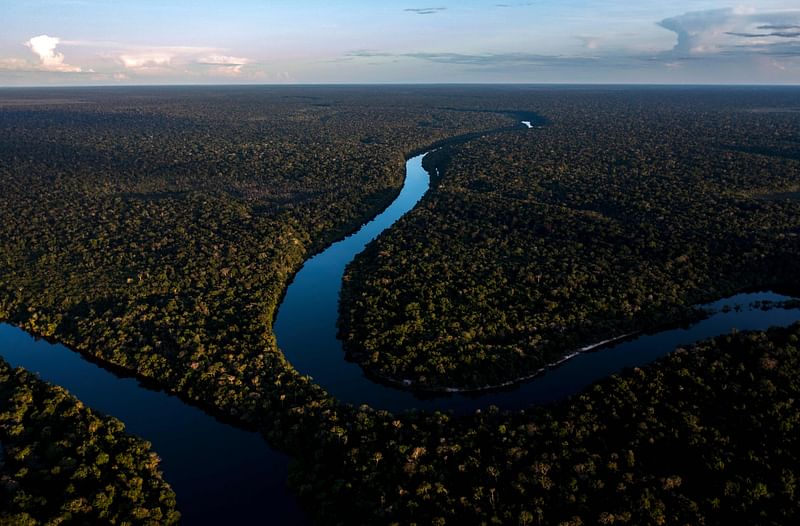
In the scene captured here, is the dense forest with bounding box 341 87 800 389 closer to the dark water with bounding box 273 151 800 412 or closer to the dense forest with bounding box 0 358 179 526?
the dark water with bounding box 273 151 800 412

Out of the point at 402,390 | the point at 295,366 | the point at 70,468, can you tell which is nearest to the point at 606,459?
the point at 402,390

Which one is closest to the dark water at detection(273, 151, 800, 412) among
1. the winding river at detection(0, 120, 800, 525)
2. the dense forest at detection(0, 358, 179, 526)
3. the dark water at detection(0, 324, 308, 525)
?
the winding river at detection(0, 120, 800, 525)

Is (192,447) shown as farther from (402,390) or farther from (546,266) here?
(546,266)

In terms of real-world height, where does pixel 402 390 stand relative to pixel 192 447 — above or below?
above

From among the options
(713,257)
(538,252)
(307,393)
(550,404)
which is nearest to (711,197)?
(713,257)

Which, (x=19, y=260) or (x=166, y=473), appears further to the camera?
(x=19, y=260)

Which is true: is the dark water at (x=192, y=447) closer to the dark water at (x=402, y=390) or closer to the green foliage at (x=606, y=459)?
the green foliage at (x=606, y=459)

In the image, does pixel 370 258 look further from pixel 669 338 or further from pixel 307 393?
pixel 669 338
